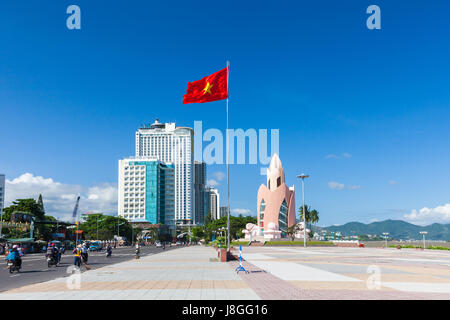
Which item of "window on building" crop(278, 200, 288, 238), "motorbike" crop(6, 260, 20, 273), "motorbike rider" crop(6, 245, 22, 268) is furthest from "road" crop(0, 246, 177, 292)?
"window on building" crop(278, 200, 288, 238)

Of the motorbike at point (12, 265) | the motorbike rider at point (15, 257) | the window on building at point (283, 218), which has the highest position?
the motorbike rider at point (15, 257)

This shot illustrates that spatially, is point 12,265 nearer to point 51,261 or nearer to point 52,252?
point 51,261

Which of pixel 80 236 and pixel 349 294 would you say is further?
pixel 80 236

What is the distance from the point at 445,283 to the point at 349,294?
19.1 feet

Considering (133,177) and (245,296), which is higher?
(133,177)

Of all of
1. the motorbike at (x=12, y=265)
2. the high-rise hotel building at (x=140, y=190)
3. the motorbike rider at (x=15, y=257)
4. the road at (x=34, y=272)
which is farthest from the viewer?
the high-rise hotel building at (x=140, y=190)

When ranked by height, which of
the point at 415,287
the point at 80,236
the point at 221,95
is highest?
the point at 221,95

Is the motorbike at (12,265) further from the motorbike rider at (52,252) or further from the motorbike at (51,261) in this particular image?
the motorbike rider at (52,252)

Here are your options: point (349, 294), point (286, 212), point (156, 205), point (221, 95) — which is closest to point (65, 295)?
point (349, 294)

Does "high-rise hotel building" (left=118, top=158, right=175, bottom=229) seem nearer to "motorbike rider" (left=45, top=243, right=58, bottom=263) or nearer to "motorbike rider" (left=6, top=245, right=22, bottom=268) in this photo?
"motorbike rider" (left=45, top=243, right=58, bottom=263)

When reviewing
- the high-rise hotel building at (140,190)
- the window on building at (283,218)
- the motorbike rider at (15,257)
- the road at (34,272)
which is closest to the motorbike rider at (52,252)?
the road at (34,272)

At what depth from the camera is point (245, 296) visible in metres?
11.3

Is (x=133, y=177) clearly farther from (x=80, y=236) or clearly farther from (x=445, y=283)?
(x=445, y=283)

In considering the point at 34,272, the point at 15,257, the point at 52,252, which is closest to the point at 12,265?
the point at 15,257
